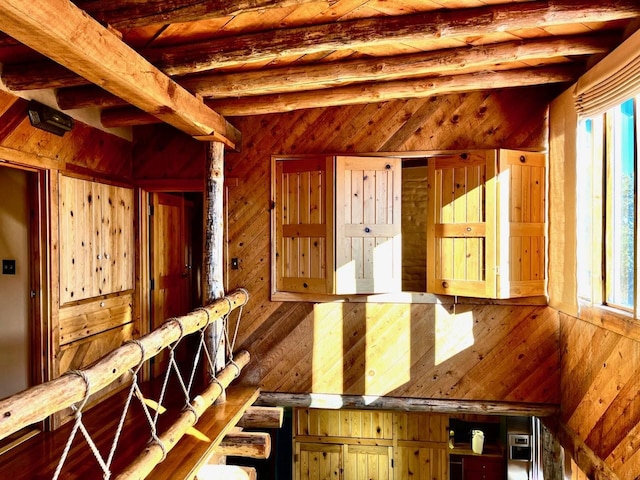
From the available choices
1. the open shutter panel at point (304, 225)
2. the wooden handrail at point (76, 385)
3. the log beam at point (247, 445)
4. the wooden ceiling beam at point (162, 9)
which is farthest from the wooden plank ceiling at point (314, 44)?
the log beam at point (247, 445)

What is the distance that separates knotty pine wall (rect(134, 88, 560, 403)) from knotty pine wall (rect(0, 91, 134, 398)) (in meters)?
1.13

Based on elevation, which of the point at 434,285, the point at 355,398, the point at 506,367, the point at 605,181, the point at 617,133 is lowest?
the point at 355,398

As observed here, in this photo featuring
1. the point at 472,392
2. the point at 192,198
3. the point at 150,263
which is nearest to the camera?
the point at 472,392

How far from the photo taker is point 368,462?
6.07 meters

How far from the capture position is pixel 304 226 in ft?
13.3

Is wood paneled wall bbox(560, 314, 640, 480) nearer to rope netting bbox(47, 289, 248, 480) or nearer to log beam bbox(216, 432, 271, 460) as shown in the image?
log beam bbox(216, 432, 271, 460)

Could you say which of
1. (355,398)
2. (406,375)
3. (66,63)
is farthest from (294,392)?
(66,63)

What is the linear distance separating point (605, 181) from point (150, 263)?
4.20 m

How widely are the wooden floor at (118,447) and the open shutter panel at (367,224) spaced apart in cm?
146

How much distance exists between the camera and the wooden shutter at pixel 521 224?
3682 millimetres

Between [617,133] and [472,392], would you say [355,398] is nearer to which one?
[472,392]

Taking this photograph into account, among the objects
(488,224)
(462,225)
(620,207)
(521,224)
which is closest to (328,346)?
(462,225)

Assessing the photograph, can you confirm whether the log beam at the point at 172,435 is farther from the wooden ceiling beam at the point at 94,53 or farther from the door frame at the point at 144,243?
the wooden ceiling beam at the point at 94,53

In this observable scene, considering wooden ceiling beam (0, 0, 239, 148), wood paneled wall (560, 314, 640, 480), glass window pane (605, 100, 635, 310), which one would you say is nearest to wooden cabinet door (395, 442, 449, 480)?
wood paneled wall (560, 314, 640, 480)
